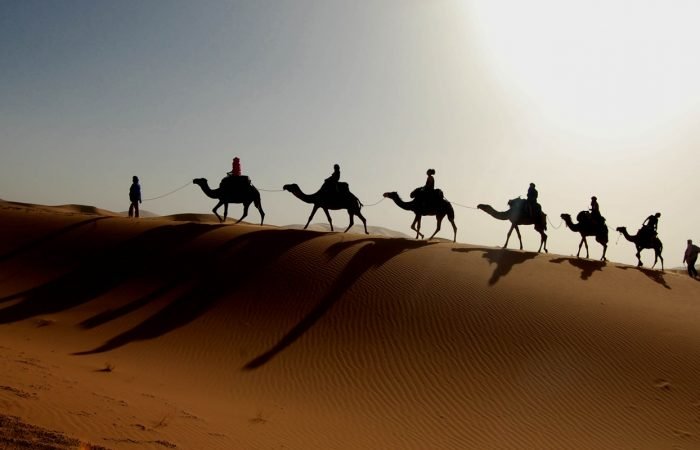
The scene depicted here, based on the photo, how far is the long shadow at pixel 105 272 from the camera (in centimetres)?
1255

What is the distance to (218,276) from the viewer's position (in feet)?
44.6

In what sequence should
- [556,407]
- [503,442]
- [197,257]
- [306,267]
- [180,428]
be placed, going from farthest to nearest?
[197,257], [306,267], [556,407], [503,442], [180,428]

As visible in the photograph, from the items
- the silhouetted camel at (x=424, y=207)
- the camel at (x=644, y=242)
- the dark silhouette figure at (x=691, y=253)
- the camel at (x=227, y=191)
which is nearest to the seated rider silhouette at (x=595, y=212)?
the camel at (x=644, y=242)

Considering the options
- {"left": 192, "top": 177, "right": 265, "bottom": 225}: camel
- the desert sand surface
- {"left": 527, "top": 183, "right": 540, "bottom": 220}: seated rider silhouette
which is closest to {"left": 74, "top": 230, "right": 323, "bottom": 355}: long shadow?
the desert sand surface

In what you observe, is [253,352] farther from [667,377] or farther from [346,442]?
[667,377]

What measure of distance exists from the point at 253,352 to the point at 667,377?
7.97 meters

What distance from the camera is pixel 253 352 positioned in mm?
9914

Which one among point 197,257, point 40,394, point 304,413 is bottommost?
point 304,413

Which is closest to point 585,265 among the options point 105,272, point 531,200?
Result: point 531,200

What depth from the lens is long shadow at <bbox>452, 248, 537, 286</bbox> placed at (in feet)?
45.2

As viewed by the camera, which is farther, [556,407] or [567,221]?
[567,221]

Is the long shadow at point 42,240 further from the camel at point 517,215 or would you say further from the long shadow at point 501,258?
Answer: the camel at point 517,215

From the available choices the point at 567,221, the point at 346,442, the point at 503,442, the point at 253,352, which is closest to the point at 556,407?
the point at 503,442

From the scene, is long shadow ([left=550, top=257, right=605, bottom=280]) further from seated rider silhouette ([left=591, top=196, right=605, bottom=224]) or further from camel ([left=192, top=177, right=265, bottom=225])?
camel ([left=192, top=177, right=265, bottom=225])
